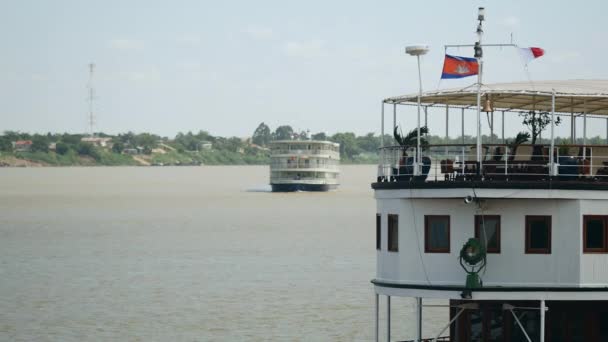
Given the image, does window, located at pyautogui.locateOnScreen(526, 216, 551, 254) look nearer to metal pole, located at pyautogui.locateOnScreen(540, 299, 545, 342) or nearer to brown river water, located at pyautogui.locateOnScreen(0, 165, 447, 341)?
metal pole, located at pyautogui.locateOnScreen(540, 299, 545, 342)

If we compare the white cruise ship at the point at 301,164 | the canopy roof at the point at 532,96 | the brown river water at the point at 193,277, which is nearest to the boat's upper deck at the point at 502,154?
the canopy roof at the point at 532,96

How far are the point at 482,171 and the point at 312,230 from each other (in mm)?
80472

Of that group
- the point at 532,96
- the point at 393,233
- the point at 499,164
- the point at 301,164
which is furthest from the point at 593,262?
the point at 301,164

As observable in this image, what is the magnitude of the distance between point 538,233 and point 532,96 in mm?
4002

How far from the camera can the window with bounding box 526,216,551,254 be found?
2567 cm

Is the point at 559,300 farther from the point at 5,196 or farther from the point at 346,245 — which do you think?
the point at 5,196

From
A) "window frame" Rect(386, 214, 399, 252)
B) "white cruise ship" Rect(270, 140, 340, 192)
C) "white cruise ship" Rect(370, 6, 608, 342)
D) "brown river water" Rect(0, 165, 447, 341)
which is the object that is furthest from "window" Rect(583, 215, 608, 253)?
"white cruise ship" Rect(270, 140, 340, 192)

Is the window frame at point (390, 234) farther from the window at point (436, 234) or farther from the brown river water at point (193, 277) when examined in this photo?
the brown river water at point (193, 277)

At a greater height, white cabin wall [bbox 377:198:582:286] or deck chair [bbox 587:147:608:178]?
deck chair [bbox 587:147:608:178]

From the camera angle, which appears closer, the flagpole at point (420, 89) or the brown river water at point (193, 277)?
the flagpole at point (420, 89)

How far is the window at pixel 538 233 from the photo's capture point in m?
25.7

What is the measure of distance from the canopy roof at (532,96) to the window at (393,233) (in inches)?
103

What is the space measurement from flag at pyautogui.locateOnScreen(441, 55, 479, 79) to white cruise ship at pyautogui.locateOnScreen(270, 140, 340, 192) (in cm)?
12443

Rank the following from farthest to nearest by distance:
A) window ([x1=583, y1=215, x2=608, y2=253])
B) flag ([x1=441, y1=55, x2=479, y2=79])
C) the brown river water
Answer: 1. the brown river water
2. flag ([x1=441, y1=55, x2=479, y2=79])
3. window ([x1=583, y1=215, x2=608, y2=253])
